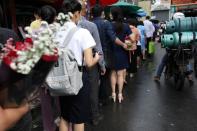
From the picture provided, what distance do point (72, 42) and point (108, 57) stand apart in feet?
12.5

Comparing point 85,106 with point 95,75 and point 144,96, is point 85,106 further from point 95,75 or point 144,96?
point 144,96

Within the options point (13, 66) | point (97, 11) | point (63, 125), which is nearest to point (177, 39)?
point (97, 11)

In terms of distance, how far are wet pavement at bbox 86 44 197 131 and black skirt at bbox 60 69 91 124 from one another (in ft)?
6.46

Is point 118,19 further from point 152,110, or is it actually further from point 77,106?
point 77,106

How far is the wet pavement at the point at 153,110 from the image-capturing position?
261 inches

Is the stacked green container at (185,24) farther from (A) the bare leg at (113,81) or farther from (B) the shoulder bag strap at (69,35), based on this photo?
(B) the shoulder bag strap at (69,35)

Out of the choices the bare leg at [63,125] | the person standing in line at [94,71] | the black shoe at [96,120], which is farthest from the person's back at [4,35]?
the black shoe at [96,120]

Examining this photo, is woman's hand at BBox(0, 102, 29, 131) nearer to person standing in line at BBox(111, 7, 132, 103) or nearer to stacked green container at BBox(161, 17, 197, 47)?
person standing in line at BBox(111, 7, 132, 103)

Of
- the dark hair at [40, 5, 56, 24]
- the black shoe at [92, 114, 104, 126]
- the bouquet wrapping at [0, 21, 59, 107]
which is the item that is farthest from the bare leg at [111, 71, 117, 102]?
the bouquet wrapping at [0, 21, 59, 107]

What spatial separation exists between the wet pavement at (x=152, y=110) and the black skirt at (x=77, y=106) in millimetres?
1974

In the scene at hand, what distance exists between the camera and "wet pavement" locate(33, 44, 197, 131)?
261 inches

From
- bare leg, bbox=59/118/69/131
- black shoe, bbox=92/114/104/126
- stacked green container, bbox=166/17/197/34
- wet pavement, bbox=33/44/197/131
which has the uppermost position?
stacked green container, bbox=166/17/197/34

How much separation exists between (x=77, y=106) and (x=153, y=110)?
3.54 meters

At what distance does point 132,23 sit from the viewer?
1052 centimetres
